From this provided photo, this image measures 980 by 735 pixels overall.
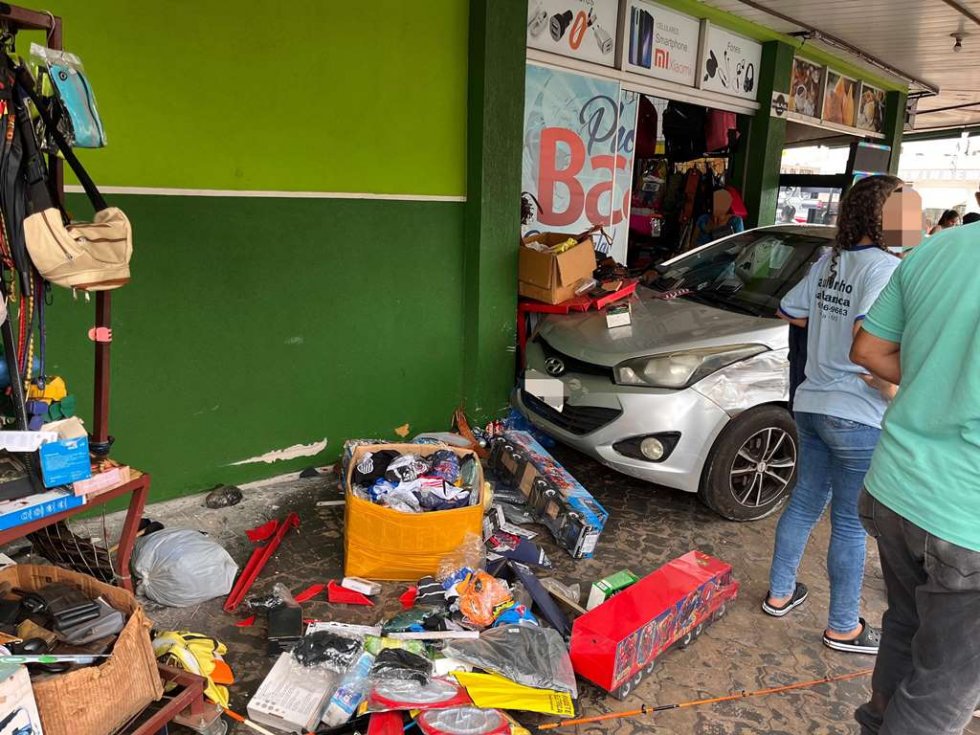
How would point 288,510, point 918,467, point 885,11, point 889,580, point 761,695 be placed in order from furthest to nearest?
point 885,11
point 288,510
point 761,695
point 889,580
point 918,467

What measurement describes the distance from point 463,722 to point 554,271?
2913 mm

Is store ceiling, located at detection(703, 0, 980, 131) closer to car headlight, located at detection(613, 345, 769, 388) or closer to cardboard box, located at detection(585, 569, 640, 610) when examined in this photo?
car headlight, located at detection(613, 345, 769, 388)

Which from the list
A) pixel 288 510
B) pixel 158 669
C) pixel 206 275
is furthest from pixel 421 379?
pixel 158 669

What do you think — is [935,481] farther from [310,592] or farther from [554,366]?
[554,366]

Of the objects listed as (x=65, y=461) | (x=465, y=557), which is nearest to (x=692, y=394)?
(x=465, y=557)

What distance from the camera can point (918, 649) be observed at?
174 cm

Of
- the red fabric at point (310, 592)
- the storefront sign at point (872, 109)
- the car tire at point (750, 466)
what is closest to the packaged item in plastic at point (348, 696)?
the red fabric at point (310, 592)

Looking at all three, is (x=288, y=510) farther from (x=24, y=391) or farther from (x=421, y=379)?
(x=24, y=391)

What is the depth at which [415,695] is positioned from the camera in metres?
2.32

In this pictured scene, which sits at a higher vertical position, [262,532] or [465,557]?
[465,557]

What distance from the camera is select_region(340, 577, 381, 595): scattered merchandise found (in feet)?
10.2

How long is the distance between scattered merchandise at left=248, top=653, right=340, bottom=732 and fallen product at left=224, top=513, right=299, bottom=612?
604mm

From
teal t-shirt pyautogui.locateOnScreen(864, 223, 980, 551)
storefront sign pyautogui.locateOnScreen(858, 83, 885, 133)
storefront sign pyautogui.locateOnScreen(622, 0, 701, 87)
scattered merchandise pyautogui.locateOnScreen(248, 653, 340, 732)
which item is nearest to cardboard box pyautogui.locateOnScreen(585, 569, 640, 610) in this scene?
scattered merchandise pyautogui.locateOnScreen(248, 653, 340, 732)

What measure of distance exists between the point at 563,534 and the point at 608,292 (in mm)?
1711
